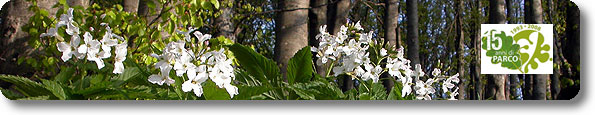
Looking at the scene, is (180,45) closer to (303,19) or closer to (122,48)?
(122,48)

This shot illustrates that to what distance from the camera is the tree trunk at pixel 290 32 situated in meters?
2.45

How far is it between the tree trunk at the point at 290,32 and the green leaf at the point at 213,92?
1.11m

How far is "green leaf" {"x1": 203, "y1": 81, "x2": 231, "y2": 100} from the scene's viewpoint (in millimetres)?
1206

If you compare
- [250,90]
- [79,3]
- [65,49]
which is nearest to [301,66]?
[250,90]

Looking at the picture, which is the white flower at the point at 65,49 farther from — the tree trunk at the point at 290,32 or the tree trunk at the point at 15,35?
the tree trunk at the point at 290,32

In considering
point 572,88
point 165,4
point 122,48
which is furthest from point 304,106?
point 572,88

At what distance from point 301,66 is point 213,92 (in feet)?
0.77

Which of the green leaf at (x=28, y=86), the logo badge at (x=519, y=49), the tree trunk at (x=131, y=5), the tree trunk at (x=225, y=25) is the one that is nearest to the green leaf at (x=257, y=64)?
the green leaf at (x=28, y=86)

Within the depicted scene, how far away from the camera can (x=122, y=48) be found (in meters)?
1.16

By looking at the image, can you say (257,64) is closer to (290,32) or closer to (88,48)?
(88,48)

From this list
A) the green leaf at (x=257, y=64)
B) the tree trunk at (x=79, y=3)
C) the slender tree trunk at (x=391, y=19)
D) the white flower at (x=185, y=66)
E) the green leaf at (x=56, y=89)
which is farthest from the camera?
the slender tree trunk at (x=391, y=19)

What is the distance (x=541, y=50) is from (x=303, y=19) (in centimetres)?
108

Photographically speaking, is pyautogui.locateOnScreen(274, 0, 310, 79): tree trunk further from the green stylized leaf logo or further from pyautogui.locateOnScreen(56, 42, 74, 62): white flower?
pyautogui.locateOnScreen(56, 42, 74, 62): white flower

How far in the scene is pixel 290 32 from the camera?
2.47 meters
